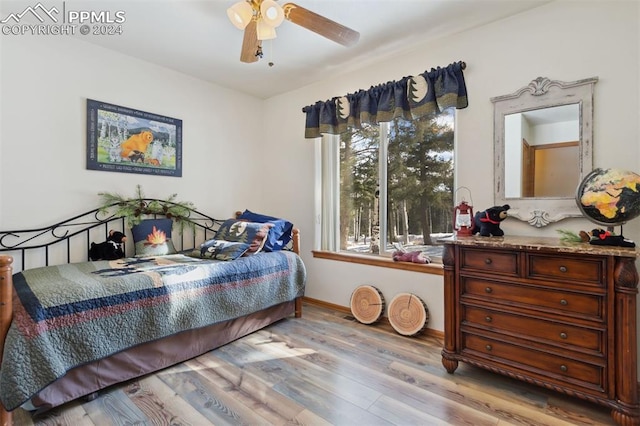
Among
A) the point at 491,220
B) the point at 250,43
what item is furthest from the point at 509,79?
the point at 250,43

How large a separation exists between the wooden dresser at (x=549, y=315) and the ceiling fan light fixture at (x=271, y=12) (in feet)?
5.55

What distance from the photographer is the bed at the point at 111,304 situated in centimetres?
146

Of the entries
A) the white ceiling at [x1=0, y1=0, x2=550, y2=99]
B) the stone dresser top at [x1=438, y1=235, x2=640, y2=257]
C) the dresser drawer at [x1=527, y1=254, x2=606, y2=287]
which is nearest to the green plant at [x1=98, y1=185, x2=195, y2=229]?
the white ceiling at [x1=0, y1=0, x2=550, y2=99]

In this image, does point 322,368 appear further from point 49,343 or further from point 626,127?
point 626,127

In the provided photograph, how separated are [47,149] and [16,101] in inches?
14.3

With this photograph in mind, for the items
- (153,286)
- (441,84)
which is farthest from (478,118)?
(153,286)

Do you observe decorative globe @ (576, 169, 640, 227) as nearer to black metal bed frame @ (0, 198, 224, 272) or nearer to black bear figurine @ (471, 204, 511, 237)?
black bear figurine @ (471, 204, 511, 237)

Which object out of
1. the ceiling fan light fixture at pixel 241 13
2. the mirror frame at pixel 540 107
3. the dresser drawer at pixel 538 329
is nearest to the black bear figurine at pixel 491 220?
the mirror frame at pixel 540 107

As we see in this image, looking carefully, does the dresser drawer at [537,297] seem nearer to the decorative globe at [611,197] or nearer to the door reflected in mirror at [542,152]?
the decorative globe at [611,197]

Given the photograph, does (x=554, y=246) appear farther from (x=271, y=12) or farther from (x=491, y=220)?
(x=271, y=12)

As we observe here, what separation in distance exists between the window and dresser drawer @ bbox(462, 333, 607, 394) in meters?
0.95

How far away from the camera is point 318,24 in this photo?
1.81m

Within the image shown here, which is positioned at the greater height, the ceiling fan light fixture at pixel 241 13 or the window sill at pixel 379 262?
the ceiling fan light fixture at pixel 241 13

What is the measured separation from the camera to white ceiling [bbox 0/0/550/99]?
6.82 feet
